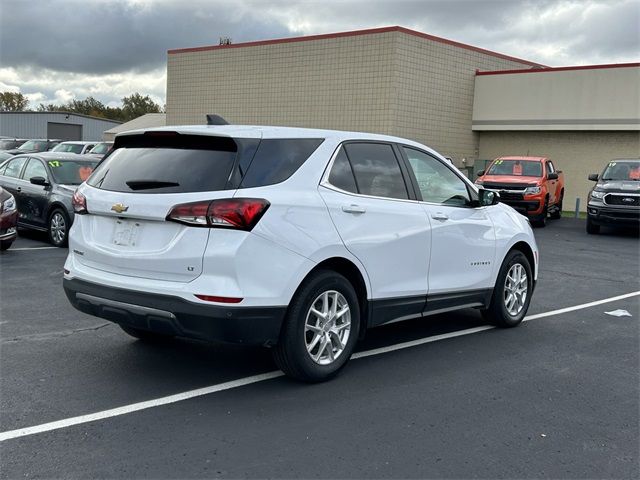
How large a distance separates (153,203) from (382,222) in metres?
1.77

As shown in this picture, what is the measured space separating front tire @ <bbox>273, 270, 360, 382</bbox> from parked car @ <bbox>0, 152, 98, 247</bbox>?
25.0ft

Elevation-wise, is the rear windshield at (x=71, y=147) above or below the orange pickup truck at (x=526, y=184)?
above

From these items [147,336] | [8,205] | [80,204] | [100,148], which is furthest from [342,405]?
[100,148]

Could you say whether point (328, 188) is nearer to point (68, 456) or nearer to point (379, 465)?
point (379, 465)

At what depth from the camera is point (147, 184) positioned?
4.84 metres

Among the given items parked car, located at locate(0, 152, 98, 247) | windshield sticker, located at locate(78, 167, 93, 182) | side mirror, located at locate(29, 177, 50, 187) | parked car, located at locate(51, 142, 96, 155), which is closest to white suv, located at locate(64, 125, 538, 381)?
parked car, located at locate(0, 152, 98, 247)

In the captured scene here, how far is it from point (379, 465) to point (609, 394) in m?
2.25

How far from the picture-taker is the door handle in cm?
516

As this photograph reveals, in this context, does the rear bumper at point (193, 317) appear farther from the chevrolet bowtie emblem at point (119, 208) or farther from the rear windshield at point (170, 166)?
the rear windshield at point (170, 166)

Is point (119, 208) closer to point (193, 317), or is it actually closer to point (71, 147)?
point (193, 317)

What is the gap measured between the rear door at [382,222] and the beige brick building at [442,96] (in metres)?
19.1

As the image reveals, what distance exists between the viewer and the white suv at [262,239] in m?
4.49

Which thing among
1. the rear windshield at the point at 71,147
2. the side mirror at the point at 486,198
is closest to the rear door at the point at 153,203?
the side mirror at the point at 486,198

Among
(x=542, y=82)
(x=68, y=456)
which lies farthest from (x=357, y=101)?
(x=68, y=456)
